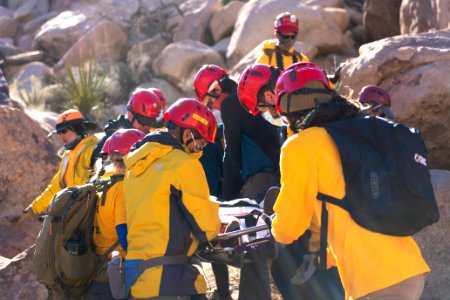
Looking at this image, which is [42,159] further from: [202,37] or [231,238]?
[202,37]

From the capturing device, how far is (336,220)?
3559mm

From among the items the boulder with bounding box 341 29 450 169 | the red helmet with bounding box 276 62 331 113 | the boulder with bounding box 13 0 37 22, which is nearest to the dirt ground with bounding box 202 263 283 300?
the boulder with bounding box 341 29 450 169

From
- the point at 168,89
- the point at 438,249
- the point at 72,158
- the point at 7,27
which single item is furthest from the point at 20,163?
the point at 7,27

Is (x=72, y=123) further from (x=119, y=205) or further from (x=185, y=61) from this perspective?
(x=185, y=61)

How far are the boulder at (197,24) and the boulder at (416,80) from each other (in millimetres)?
15962

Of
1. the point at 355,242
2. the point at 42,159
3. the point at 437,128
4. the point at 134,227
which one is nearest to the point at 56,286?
the point at 134,227

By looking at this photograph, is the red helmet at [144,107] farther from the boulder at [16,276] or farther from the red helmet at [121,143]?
the red helmet at [121,143]

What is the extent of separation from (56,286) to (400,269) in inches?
102

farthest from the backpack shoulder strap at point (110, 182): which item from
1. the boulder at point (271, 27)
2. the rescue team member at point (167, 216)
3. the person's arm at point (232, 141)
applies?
the boulder at point (271, 27)

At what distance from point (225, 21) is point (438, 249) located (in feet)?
60.2

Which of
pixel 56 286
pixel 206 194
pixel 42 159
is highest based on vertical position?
pixel 206 194

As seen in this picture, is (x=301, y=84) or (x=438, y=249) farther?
(x=438, y=249)

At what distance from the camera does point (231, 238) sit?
4617 millimetres

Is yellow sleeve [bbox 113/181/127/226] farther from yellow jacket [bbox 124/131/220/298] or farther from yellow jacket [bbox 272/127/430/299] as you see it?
yellow jacket [bbox 272/127/430/299]
